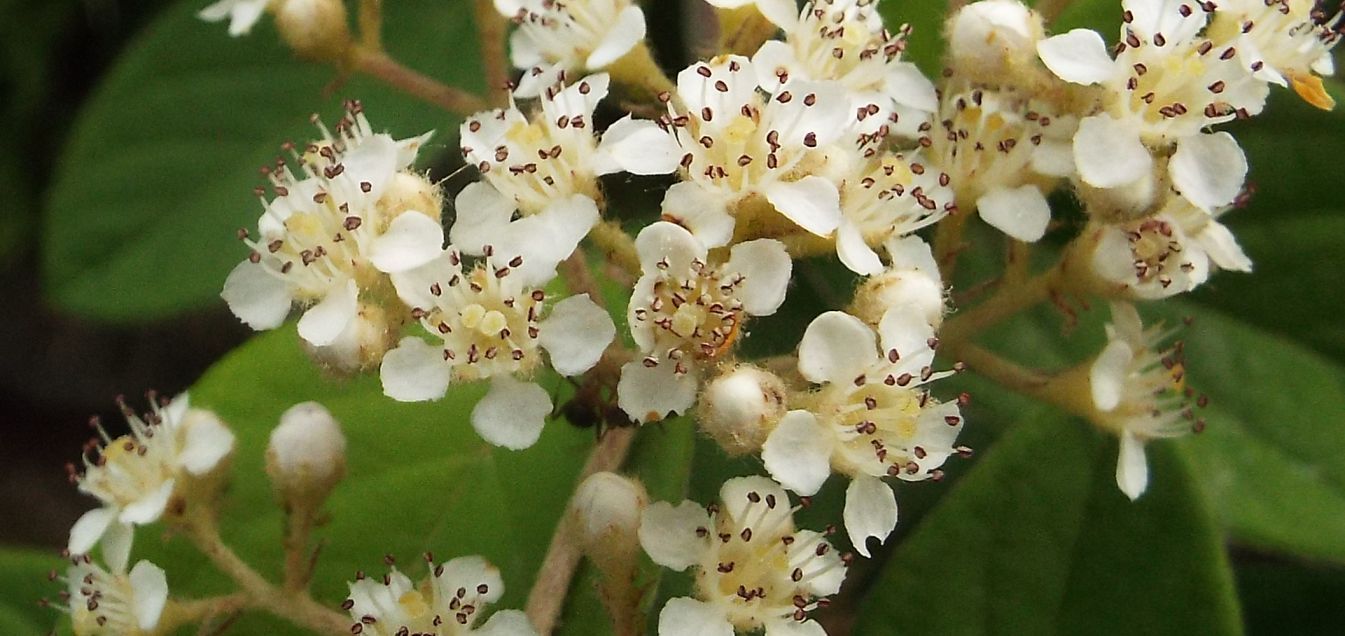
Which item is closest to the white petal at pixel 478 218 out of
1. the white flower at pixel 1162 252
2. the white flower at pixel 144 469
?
the white flower at pixel 144 469

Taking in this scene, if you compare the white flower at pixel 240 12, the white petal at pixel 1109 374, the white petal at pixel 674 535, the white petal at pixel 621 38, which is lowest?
the white petal at pixel 1109 374

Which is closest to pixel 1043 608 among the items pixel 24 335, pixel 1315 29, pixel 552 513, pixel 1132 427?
pixel 1132 427

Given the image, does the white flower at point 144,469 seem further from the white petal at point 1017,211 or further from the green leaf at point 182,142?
the white petal at point 1017,211

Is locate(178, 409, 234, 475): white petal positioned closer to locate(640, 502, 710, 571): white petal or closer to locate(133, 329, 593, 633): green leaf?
locate(133, 329, 593, 633): green leaf

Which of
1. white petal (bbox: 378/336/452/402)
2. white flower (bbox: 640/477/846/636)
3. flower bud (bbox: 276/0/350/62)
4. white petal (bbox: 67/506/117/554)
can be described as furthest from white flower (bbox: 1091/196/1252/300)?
white petal (bbox: 67/506/117/554)

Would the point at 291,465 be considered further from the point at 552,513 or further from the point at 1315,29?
the point at 1315,29

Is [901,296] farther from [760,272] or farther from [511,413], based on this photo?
[511,413]
